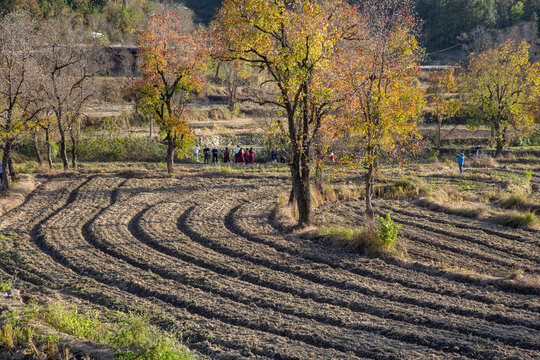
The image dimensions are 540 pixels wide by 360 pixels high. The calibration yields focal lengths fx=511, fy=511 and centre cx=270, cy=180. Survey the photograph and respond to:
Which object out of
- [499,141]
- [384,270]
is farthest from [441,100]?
[384,270]

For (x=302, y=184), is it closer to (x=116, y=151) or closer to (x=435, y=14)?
(x=116, y=151)

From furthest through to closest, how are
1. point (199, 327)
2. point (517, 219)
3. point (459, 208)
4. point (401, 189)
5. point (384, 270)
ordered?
point (401, 189), point (459, 208), point (517, 219), point (384, 270), point (199, 327)

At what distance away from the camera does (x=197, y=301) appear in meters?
13.1

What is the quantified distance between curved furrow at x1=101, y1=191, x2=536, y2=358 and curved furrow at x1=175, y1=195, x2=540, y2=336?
3.96ft

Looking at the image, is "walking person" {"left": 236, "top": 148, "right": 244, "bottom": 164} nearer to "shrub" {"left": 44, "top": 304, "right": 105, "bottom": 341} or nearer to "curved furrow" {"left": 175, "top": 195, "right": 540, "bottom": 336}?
"curved furrow" {"left": 175, "top": 195, "right": 540, "bottom": 336}

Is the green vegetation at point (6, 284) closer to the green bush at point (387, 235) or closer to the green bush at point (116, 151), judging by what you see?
the green bush at point (387, 235)

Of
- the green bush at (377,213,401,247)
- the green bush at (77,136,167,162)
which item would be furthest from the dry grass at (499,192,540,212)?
the green bush at (77,136,167,162)

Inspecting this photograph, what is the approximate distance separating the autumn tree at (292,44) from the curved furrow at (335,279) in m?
4.03

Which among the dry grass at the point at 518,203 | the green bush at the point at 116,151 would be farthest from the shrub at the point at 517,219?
the green bush at the point at 116,151

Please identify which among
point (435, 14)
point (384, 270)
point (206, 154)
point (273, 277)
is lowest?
point (384, 270)

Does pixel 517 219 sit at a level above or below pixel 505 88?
below

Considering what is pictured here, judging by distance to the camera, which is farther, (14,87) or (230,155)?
(230,155)

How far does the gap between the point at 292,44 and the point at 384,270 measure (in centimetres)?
821

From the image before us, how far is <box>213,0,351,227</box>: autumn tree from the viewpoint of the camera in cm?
1739
